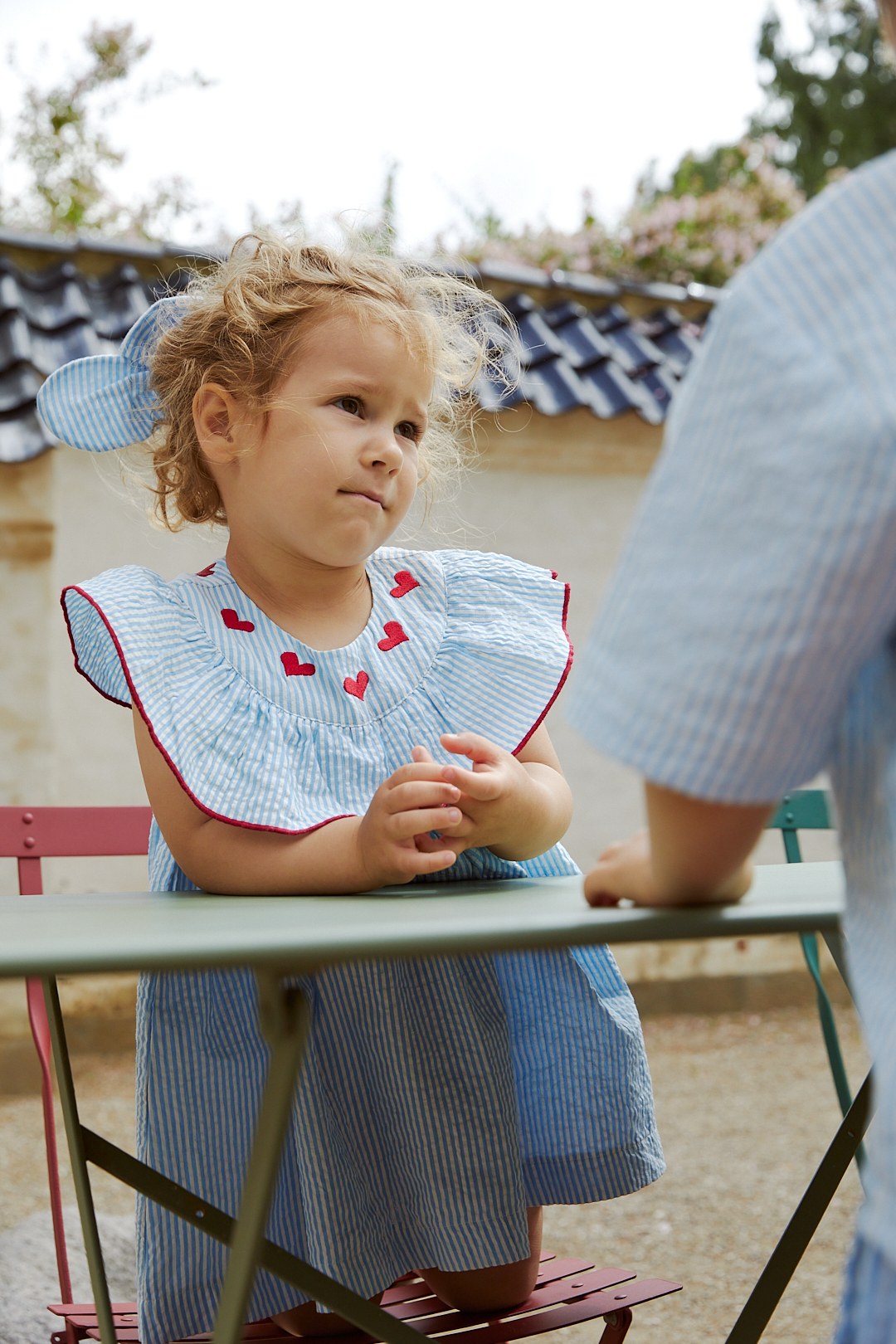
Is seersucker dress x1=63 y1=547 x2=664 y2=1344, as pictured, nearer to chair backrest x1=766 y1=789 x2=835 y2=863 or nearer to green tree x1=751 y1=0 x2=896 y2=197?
chair backrest x1=766 y1=789 x2=835 y2=863

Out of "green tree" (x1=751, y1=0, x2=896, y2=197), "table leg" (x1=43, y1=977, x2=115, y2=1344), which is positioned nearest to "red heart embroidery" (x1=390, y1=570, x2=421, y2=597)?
"table leg" (x1=43, y1=977, x2=115, y2=1344)

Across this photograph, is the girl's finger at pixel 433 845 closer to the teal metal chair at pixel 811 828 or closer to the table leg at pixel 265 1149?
the table leg at pixel 265 1149

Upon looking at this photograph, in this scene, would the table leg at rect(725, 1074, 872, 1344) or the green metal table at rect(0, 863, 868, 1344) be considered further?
the table leg at rect(725, 1074, 872, 1344)

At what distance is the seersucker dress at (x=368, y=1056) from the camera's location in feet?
4.47

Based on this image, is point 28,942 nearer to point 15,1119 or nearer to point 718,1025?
point 15,1119

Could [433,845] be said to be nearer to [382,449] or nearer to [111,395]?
[382,449]

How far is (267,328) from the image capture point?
1.54 m

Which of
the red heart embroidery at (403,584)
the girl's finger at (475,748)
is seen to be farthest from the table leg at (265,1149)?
the red heart embroidery at (403,584)

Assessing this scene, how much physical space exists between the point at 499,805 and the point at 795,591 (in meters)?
0.64

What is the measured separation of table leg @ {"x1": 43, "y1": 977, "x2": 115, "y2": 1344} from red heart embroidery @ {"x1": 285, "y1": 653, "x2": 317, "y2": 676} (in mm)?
411

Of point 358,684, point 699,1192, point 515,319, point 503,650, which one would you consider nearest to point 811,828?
point 503,650

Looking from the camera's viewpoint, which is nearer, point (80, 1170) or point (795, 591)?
point (795, 591)

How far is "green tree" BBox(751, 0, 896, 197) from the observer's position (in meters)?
17.7

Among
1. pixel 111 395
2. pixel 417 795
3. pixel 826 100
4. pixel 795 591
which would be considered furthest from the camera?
pixel 826 100
